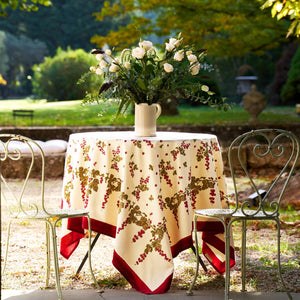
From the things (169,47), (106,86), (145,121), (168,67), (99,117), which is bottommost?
(99,117)

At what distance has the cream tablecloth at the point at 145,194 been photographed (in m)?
3.17

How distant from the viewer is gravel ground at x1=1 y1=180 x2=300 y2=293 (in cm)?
337

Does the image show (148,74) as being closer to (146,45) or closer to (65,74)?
(146,45)

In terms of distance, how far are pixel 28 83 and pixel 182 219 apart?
2071 centimetres

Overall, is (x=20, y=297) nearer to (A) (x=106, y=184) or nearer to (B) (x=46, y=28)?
(A) (x=106, y=184)

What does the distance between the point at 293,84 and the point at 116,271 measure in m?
14.5

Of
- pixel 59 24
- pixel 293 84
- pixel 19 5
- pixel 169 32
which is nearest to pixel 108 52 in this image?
pixel 19 5

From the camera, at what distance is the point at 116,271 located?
3643mm

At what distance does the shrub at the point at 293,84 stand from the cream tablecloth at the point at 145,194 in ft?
45.5

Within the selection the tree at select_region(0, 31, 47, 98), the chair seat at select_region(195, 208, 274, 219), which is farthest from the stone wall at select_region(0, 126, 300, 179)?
the tree at select_region(0, 31, 47, 98)

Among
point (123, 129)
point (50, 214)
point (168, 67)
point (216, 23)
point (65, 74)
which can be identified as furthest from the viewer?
point (65, 74)

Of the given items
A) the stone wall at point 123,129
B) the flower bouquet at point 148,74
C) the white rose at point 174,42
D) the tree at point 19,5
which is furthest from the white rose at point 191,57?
the stone wall at point 123,129

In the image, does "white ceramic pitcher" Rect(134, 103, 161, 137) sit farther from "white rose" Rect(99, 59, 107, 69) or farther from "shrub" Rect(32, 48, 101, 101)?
"shrub" Rect(32, 48, 101, 101)

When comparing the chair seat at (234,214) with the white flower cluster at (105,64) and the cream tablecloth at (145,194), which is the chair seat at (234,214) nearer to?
the cream tablecloth at (145,194)
